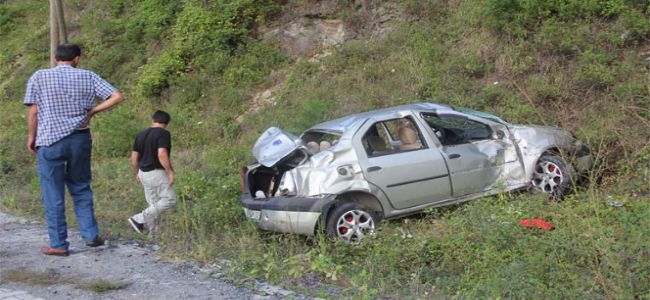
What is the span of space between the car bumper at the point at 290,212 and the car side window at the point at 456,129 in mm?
1791

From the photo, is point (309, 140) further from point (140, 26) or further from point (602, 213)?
point (140, 26)

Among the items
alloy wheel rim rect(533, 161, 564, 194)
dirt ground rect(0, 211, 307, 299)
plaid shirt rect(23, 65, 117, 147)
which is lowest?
dirt ground rect(0, 211, 307, 299)

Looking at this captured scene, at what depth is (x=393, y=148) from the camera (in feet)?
27.0

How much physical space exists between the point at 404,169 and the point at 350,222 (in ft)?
3.02

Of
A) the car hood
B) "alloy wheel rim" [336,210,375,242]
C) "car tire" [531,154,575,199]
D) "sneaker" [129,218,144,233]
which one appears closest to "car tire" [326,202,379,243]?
"alloy wheel rim" [336,210,375,242]

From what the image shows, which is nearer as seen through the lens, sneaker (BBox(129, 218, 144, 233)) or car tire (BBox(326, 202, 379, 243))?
car tire (BBox(326, 202, 379, 243))

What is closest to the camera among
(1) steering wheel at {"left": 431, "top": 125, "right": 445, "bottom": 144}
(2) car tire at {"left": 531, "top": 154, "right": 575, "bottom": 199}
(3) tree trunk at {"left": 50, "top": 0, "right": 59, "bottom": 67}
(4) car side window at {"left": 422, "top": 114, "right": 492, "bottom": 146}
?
(2) car tire at {"left": 531, "top": 154, "right": 575, "bottom": 199}

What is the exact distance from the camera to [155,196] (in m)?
7.67

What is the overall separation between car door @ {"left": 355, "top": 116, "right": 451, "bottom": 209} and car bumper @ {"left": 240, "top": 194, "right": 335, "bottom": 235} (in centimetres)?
65

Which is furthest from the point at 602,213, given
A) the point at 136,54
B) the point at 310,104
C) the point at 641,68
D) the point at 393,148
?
the point at 136,54

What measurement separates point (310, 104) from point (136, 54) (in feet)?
23.2

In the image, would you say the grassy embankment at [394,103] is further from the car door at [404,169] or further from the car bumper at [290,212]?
the car door at [404,169]

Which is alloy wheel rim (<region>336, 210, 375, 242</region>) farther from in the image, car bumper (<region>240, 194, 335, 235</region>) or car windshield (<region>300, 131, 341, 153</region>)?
car windshield (<region>300, 131, 341, 153</region>)

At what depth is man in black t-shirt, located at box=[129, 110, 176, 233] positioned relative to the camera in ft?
24.8
